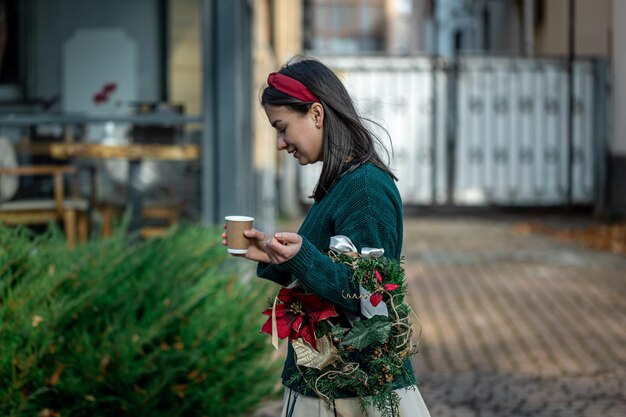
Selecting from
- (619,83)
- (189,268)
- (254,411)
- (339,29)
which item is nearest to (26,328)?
(189,268)

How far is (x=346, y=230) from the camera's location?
286 centimetres

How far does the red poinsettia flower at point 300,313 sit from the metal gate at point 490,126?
1622 centimetres

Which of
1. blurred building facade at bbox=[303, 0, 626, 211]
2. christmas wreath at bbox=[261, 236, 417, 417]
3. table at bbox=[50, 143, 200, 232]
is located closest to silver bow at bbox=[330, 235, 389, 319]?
christmas wreath at bbox=[261, 236, 417, 417]

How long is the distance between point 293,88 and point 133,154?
5.69 meters

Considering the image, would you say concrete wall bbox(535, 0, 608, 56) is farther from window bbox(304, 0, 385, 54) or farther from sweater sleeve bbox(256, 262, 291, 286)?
window bbox(304, 0, 385, 54)

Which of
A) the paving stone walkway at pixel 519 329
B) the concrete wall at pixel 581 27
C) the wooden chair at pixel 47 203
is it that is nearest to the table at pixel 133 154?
the wooden chair at pixel 47 203

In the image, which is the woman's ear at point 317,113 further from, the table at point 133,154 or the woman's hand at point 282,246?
the table at point 133,154

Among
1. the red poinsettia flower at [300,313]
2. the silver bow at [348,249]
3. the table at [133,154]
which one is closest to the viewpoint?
the silver bow at [348,249]

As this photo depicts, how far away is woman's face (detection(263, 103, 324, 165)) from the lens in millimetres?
2918

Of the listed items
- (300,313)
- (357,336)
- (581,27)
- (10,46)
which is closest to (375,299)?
(357,336)

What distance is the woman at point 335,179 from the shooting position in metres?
2.85

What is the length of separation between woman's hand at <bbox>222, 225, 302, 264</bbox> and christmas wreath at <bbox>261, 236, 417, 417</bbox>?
177mm

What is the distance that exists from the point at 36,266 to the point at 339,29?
4161 inches

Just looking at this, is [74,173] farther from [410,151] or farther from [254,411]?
[410,151]
